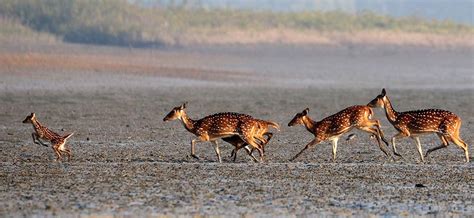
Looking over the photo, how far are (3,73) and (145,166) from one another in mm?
18626

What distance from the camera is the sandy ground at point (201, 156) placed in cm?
1302

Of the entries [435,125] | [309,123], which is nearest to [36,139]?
[309,123]

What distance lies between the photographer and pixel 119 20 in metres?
49.5

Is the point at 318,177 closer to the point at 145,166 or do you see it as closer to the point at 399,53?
the point at 145,166

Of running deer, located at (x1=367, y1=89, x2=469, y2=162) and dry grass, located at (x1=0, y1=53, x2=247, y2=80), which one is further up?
running deer, located at (x1=367, y1=89, x2=469, y2=162)

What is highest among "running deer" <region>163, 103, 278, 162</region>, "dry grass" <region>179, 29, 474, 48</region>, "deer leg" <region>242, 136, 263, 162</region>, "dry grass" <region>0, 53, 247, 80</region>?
"dry grass" <region>179, 29, 474, 48</region>

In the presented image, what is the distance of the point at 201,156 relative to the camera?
17719mm

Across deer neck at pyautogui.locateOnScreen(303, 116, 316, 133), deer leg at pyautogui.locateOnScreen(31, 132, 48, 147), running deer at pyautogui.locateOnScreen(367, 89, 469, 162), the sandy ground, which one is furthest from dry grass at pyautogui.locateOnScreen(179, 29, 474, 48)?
running deer at pyautogui.locateOnScreen(367, 89, 469, 162)

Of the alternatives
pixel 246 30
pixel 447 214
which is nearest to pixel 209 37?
pixel 246 30

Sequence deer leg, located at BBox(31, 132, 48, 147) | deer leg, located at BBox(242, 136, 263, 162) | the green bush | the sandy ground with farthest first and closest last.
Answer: the green bush < deer leg, located at BBox(31, 132, 48, 147) < deer leg, located at BBox(242, 136, 263, 162) < the sandy ground

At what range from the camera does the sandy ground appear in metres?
13.0

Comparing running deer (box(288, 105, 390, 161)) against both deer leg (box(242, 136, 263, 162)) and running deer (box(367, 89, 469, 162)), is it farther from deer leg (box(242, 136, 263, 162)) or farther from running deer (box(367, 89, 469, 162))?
deer leg (box(242, 136, 263, 162))

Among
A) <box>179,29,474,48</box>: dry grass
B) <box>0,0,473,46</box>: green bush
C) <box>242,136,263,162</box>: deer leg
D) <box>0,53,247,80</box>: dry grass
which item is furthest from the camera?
<box>179,29,474,48</box>: dry grass

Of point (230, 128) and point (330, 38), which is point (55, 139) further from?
point (330, 38)
